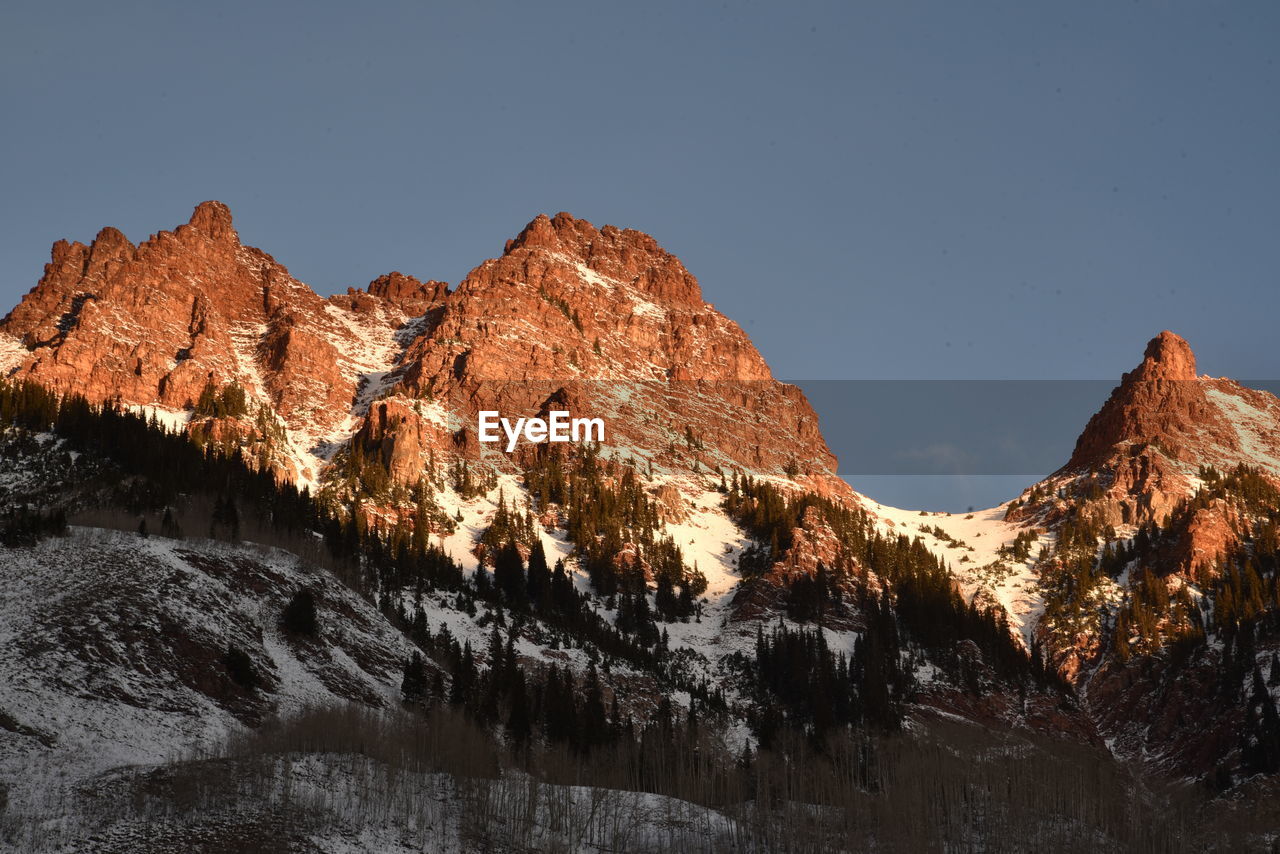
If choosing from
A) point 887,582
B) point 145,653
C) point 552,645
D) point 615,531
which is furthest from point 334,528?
point 887,582

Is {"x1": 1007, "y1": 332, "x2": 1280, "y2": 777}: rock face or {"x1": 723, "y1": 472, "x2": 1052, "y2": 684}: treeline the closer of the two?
{"x1": 1007, "y1": 332, "x2": 1280, "y2": 777}: rock face

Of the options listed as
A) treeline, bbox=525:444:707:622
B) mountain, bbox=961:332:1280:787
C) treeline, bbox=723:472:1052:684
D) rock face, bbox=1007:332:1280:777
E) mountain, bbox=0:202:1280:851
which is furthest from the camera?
treeline, bbox=525:444:707:622

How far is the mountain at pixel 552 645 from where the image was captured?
187 ft

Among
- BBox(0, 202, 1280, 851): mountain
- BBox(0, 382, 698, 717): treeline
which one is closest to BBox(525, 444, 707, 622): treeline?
BBox(0, 202, 1280, 851): mountain

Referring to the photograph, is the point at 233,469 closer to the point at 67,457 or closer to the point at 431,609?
the point at 67,457

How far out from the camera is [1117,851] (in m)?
63.5

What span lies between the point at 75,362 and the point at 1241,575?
153928mm

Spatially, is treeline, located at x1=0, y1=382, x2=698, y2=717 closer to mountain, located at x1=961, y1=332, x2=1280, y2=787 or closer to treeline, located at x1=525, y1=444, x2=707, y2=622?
treeline, located at x1=525, y1=444, x2=707, y2=622

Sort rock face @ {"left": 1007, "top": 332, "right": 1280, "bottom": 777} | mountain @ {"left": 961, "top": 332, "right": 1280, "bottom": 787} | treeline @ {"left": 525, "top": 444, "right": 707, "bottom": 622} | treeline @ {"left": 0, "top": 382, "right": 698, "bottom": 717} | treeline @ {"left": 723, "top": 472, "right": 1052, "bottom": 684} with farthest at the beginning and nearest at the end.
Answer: treeline @ {"left": 525, "top": 444, "right": 707, "bottom": 622}
treeline @ {"left": 723, "top": 472, "right": 1052, "bottom": 684}
rock face @ {"left": 1007, "top": 332, "right": 1280, "bottom": 777}
mountain @ {"left": 961, "top": 332, "right": 1280, "bottom": 787}
treeline @ {"left": 0, "top": 382, "right": 698, "bottom": 717}

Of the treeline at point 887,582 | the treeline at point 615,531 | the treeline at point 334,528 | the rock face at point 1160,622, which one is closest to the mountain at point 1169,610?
the rock face at point 1160,622

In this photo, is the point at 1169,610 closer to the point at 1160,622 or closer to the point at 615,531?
the point at 1160,622

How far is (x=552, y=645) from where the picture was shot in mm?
118875

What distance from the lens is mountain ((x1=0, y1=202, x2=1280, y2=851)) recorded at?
57094mm

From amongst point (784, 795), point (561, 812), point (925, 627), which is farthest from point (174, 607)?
point (925, 627)
